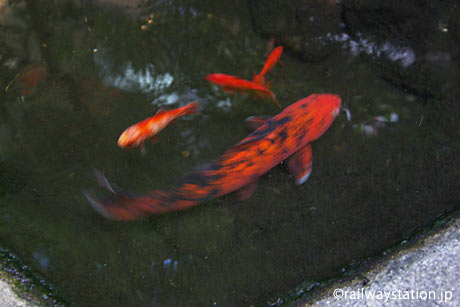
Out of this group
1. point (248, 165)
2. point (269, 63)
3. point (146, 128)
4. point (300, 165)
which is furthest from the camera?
point (269, 63)

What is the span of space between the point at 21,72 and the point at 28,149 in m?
0.64

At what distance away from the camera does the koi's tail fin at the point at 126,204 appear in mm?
2410

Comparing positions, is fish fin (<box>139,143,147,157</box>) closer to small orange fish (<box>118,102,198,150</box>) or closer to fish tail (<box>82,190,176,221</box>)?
small orange fish (<box>118,102,198,150</box>)

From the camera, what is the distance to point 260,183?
2.64 meters

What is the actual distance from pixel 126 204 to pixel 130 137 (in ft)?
1.63

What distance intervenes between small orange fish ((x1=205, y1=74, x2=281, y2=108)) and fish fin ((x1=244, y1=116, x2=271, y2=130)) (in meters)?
0.20

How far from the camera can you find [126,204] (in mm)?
2445

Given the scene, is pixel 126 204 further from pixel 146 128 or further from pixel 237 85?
pixel 237 85

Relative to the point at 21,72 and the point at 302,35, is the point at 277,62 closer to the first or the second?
the point at 302,35

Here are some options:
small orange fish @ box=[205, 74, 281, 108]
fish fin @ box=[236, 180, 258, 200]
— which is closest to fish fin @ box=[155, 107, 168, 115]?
small orange fish @ box=[205, 74, 281, 108]

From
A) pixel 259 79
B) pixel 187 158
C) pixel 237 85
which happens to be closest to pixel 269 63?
pixel 259 79

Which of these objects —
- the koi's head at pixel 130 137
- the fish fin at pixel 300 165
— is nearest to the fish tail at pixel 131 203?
the koi's head at pixel 130 137

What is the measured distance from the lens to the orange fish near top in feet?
7.80

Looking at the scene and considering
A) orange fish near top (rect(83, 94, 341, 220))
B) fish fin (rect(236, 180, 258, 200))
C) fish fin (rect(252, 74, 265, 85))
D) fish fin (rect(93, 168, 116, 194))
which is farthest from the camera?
fish fin (rect(252, 74, 265, 85))
